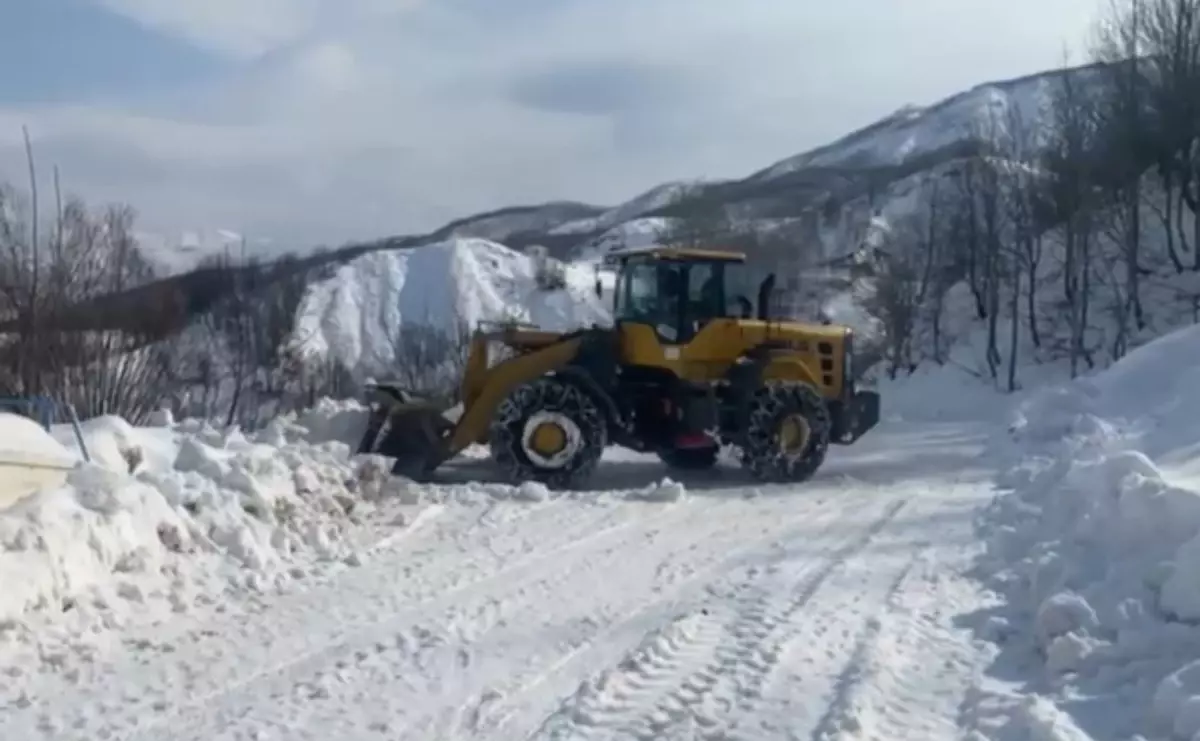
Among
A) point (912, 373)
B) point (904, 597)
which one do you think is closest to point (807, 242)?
point (912, 373)

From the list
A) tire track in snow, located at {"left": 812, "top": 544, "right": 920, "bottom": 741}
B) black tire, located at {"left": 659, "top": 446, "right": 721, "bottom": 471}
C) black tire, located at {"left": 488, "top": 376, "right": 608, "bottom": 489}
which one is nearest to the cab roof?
black tire, located at {"left": 488, "top": 376, "right": 608, "bottom": 489}

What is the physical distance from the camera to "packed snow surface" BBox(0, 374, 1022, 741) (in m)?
5.85

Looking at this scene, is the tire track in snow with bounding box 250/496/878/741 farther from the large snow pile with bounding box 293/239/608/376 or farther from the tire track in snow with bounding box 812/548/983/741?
the large snow pile with bounding box 293/239/608/376

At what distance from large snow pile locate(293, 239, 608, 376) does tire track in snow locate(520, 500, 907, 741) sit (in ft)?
214

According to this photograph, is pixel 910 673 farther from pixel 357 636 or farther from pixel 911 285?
pixel 911 285

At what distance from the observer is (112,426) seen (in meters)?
10.6

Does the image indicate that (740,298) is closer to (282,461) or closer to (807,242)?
(282,461)

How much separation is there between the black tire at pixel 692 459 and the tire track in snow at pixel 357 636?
Result: 3902 millimetres

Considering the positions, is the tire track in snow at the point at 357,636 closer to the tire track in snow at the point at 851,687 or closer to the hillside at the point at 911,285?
the tire track in snow at the point at 851,687

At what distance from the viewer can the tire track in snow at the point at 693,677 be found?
5.63 metres

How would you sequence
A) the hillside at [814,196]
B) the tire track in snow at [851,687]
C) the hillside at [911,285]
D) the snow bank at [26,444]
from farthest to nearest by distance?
1. the hillside at [814,196]
2. the hillside at [911,285]
3. the snow bank at [26,444]
4. the tire track in snow at [851,687]

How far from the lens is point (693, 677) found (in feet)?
20.7

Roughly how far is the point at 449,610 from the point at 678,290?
7138 mm

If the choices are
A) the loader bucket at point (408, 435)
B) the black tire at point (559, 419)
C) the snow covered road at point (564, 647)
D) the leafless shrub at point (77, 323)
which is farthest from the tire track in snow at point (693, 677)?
the leafless shrub at point (77, 323)
